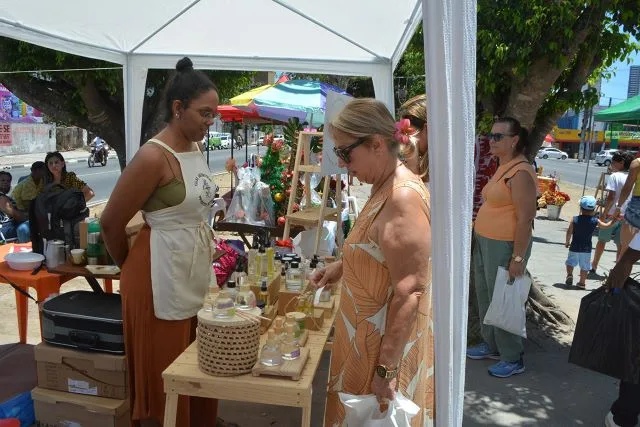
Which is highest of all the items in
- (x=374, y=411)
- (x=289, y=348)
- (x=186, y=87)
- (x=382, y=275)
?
(x=186, y=87)

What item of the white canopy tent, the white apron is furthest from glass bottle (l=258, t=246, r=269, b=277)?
the white canopy tent

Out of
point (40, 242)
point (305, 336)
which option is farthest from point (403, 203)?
point (40, 242)

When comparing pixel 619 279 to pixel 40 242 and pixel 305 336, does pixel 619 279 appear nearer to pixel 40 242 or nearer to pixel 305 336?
pixel 305 336

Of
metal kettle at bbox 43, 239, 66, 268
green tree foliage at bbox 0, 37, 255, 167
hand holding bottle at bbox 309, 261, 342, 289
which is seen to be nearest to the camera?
hand holding bottle at bbox 309, 261, 342, 289

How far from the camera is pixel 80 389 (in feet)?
8.96

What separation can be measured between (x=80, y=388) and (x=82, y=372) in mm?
87

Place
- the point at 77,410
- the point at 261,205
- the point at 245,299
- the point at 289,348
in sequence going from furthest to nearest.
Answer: the point at 261,205
the point at 77,410
the point at 245,299
the point at 289,348

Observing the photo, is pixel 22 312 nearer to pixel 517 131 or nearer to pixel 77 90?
pixel 517 131

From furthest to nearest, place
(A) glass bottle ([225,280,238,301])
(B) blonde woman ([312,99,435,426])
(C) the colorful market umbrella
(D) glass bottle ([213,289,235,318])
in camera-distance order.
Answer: (C) the colorful market umbrella, (A) glass bottle ([225,280,238,301]), (D) glass bottle ([213,289,235,318]), (B) blonde woman ([312,99,435,426])

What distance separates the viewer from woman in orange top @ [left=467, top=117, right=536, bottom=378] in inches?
137

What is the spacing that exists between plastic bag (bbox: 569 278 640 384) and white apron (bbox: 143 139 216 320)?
2178mm

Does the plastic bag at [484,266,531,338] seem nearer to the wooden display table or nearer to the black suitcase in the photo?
the wooden display table

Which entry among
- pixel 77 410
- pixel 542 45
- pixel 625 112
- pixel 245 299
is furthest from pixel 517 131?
pixel 625 112

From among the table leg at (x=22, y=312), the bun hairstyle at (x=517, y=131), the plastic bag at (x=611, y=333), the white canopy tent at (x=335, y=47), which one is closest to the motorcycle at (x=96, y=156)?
the white canopy tent at (x=335, y=47)
